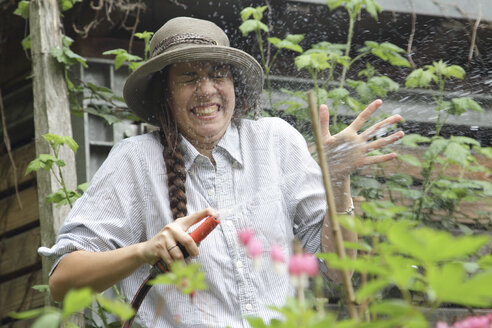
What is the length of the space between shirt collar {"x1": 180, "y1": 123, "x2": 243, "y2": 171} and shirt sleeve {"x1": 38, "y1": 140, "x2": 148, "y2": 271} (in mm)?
145

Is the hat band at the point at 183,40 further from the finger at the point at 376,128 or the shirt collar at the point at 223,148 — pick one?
the finger at the point at 376,128

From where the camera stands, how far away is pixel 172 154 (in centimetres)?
224

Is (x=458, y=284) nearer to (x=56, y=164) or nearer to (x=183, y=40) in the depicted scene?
(x=183, y=40)

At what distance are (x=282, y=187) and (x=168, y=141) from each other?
395 mm

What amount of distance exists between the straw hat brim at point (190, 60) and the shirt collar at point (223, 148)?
0.20 meters

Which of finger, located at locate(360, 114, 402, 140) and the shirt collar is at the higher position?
finger, located at locate(360, 114, 402, 140)

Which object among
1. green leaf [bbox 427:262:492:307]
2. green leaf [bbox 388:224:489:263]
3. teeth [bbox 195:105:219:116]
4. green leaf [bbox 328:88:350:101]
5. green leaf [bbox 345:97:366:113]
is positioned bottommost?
green leaf [bbox 345:97:366:113]

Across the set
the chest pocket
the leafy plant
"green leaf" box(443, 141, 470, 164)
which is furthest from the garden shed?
the chest pocket

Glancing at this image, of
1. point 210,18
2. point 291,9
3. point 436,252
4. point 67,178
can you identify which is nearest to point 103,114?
point 67,178

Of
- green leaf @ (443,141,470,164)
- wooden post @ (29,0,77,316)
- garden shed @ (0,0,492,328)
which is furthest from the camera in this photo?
garden shed @ (0,0,492,328)

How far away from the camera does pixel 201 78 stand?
89.4 inches

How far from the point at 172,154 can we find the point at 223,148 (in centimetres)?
17

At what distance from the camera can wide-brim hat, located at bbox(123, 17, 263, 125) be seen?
7.35ft

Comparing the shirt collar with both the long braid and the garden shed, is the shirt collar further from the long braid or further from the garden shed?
the garden shed
